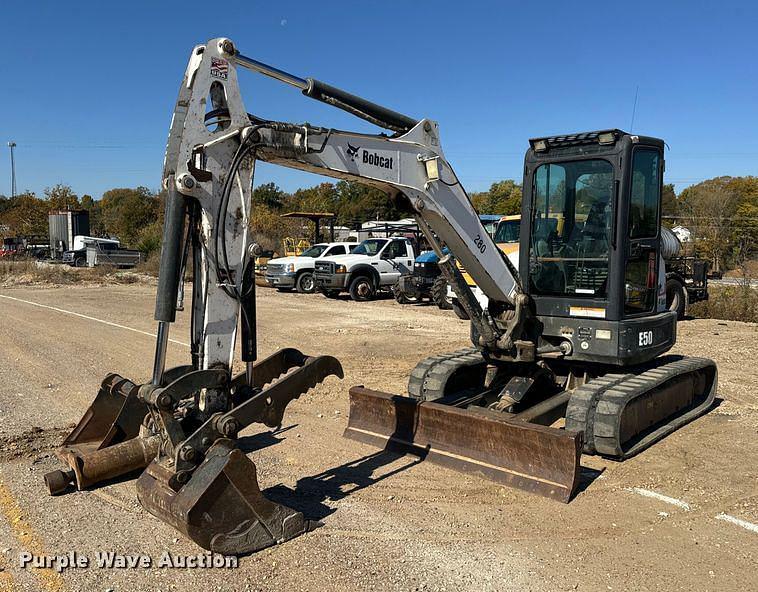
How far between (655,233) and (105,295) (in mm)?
19911

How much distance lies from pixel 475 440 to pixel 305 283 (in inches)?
725

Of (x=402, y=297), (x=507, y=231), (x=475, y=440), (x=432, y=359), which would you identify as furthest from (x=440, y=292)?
(x=475, y=440)

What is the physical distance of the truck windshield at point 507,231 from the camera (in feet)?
50.8

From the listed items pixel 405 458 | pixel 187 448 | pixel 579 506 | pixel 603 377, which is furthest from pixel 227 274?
pixel 603 377

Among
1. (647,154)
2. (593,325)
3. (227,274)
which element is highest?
(647,154)

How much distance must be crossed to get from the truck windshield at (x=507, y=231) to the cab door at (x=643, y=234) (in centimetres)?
833

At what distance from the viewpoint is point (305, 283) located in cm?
2394

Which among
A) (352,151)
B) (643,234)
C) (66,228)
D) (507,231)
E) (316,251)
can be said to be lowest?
(316,251)

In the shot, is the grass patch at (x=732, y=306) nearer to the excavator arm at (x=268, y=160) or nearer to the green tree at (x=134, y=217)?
the excavator arm at (x=268, y=160)

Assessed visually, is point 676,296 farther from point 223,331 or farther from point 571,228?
point 223,331

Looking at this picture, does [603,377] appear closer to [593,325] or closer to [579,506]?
[593,325]

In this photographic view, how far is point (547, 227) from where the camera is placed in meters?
7.02

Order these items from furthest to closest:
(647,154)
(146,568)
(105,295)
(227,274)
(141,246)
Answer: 1. (141,246)
2. (105,295)
3. (647,154)
4. (227,274)
5. (146,568)

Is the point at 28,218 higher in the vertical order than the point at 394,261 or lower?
higher
